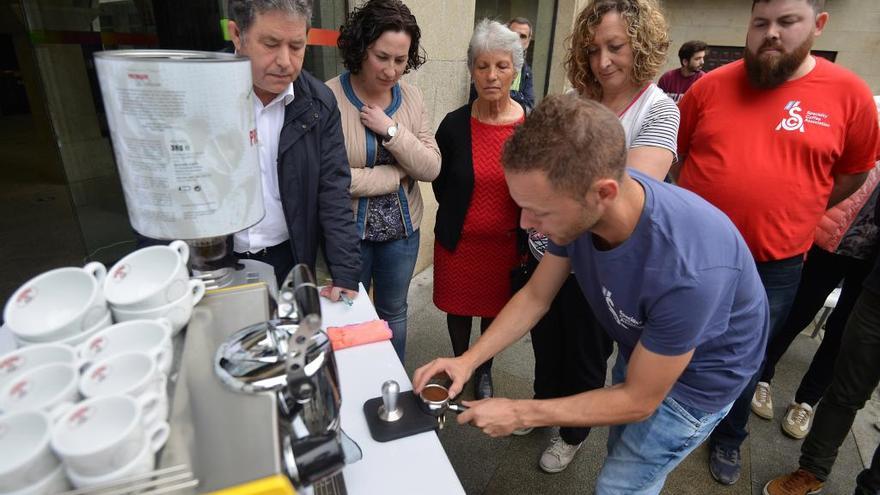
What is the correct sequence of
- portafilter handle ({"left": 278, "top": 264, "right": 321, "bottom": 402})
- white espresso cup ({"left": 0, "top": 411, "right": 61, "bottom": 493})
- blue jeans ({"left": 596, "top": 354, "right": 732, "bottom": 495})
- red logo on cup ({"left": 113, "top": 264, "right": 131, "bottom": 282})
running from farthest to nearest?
blue jeans ({"left": 596, "top": 354, "right": 732, "bottom": 495})
red logo on cup ({"left": 113, "top": 264, "right": 131, "bottom": 282})
portafilter handle ({"left": 278, "top": 264, "right": 321, "bottom": 402})
white espresso cup ({"left": 0, "top": 411, "right": 61, "bottom": 493})

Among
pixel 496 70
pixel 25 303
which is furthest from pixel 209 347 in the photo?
pixel 496 70

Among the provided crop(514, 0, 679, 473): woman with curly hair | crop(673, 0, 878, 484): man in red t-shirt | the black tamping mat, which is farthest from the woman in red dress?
the black tamping mat

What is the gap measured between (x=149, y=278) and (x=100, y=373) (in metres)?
0.28

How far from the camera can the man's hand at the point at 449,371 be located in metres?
1.27

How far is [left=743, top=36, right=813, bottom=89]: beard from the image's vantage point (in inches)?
71.7

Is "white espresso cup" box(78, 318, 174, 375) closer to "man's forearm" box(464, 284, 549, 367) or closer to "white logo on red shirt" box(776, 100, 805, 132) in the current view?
"man's forearm" box(464, 284, 549, 367)

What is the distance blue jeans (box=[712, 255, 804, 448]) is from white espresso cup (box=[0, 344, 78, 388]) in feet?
7.19

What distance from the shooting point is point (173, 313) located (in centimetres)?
84

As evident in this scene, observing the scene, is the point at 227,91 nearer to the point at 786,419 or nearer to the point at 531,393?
the point at 531,393

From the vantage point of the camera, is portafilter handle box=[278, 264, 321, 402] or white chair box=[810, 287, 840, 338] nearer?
portafilter handle box=[278, 264, 321, 402]

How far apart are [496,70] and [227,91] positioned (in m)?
1.46

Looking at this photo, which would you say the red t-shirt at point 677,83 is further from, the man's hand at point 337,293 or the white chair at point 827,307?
the man's hand at point 337,293

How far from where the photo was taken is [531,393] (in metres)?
2.77

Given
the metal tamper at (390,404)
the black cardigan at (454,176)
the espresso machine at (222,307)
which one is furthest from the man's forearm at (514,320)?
the black cardigan at (454,176)
